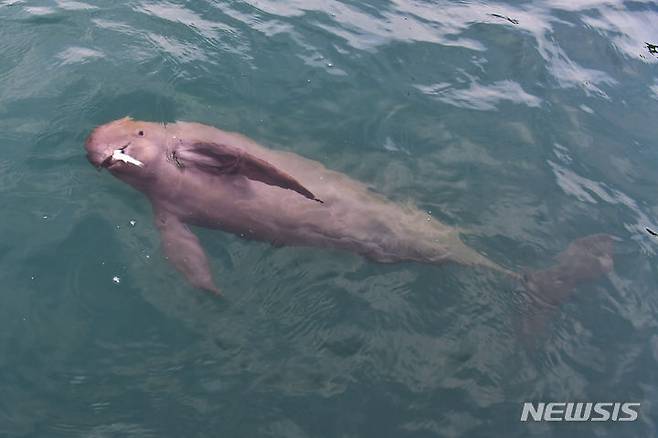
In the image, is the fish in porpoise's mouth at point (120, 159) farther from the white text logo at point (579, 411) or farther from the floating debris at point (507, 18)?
the floating debris at point (507, 18)

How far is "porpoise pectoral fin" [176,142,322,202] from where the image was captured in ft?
22.7

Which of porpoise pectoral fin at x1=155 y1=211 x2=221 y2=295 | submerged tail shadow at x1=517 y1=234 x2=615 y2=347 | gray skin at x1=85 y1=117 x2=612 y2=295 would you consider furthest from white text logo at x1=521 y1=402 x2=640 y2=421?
porpoise pectoral fin at x1=155 y1=211 x2=221 y2=295

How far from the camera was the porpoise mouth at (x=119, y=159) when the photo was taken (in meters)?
7.61

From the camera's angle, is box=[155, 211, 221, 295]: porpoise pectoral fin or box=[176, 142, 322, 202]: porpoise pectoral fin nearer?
box=[176, 142, 322, 202]: porpoise pectoral fin

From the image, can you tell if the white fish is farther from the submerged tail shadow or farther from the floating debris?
the floating debris

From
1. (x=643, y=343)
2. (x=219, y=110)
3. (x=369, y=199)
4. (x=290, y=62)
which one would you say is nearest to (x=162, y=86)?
(x=219, y=110)

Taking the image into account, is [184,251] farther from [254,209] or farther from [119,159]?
[119,159]

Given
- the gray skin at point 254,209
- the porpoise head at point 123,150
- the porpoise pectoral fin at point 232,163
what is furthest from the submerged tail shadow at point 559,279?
the porpoise head at point 123,150

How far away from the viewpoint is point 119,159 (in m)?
7.61

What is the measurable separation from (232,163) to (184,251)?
4.15 feet

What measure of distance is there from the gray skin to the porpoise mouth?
2 centimetres

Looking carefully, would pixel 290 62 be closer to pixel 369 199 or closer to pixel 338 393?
pixel 369 199

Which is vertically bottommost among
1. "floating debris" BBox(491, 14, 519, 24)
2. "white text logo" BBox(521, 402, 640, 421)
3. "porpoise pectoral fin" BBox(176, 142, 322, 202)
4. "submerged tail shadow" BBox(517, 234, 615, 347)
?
"white text logo" BBox(521, 402, 640, 421)

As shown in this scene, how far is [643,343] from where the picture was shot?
747 centimetres
